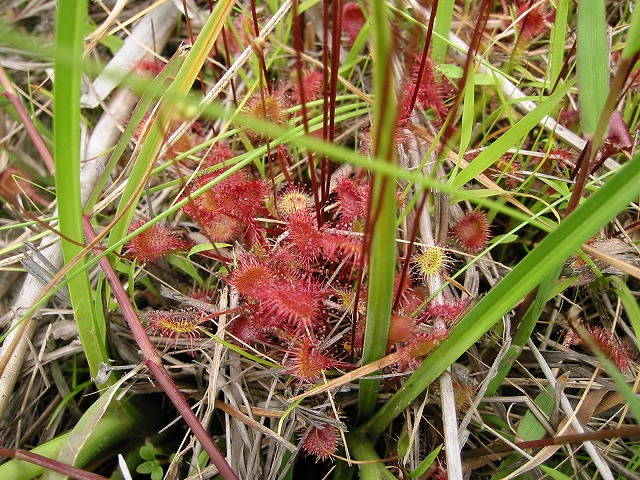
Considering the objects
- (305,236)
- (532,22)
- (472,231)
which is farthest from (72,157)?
(532,22)

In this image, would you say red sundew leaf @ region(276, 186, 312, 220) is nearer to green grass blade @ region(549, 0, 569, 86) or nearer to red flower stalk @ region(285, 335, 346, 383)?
red flower stalk @ region(285, 335, 346, 383)

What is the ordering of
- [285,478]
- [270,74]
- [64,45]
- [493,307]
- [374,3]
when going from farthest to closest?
[270,74], [285,478], [493,307], [64,45], [374,3]

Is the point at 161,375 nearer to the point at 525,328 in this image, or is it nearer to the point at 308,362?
the point at 308,362

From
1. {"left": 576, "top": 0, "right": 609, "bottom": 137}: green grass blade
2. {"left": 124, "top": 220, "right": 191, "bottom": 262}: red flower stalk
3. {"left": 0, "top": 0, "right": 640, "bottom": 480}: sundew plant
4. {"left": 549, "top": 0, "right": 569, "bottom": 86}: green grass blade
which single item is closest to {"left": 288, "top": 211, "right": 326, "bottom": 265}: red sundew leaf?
{"left": 0, "top": 0, "right": 640, "bottom": 480}: sundew plant

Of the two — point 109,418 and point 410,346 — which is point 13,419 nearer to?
point 109,418

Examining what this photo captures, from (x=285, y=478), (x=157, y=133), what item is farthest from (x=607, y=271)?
(x=157, y=133)

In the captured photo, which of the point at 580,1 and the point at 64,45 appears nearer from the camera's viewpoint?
the point at 64,45
